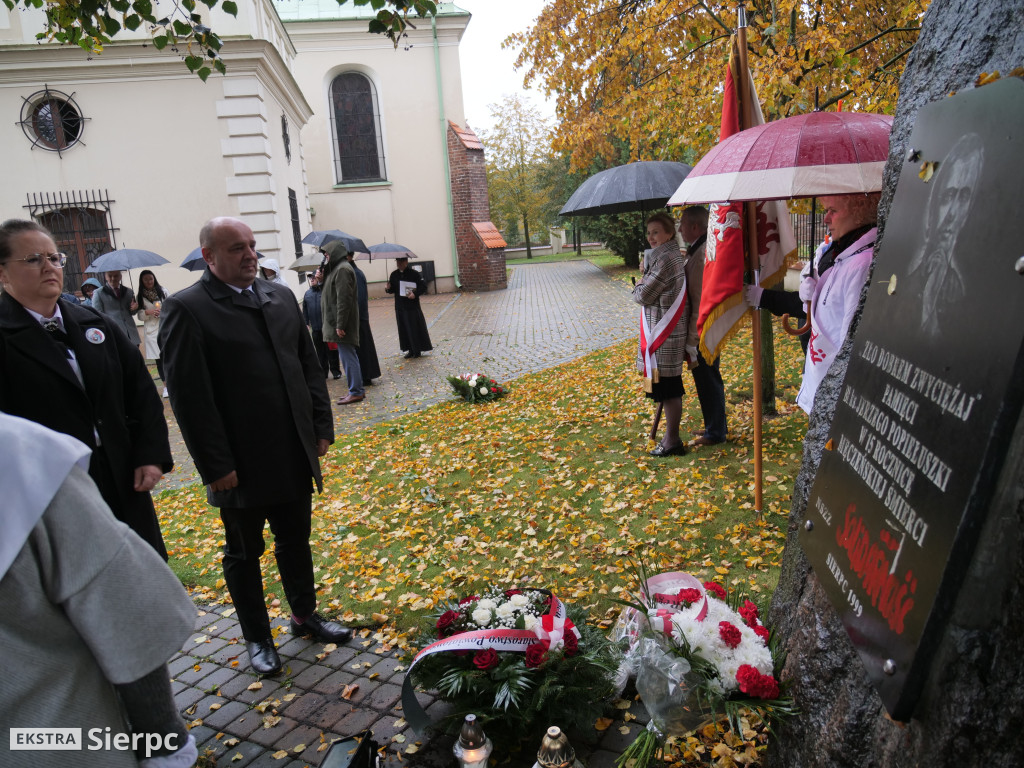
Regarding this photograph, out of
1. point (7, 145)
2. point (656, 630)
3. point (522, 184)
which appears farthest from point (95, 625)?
point (522, 184)

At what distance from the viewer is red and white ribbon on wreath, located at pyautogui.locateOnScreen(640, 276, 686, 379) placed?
5586 millimetres

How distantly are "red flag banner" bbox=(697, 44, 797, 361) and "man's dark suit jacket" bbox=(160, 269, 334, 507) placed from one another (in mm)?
2694

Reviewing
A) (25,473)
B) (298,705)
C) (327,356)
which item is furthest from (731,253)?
(327,356)

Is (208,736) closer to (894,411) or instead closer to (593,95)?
(894,411)

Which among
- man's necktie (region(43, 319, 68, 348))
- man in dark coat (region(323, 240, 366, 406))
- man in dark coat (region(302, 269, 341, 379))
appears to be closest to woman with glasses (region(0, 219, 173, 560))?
man's necktie (region(43, 319, 68, 348))

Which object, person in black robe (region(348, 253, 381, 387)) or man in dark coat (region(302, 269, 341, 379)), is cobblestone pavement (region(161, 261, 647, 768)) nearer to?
person in black robe (region(348, 253, 381, 387))

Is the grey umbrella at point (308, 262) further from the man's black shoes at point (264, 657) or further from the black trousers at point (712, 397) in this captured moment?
the man's black shoes at point (264, 657)

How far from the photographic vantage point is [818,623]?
7.21 feet

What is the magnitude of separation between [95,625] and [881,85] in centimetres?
782

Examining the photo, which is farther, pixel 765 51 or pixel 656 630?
pixel 765 51

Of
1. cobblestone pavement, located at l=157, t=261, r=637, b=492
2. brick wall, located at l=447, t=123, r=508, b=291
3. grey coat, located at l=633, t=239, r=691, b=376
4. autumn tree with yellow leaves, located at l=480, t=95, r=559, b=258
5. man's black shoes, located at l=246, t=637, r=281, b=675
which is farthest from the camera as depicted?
autumn tree with yellow leaves, located at l=480, t=95, r=559, b=258

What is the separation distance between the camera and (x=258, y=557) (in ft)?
11.5

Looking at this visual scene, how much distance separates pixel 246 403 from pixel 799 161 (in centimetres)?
306


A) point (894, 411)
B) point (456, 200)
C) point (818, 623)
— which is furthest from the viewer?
point (456, 200)
